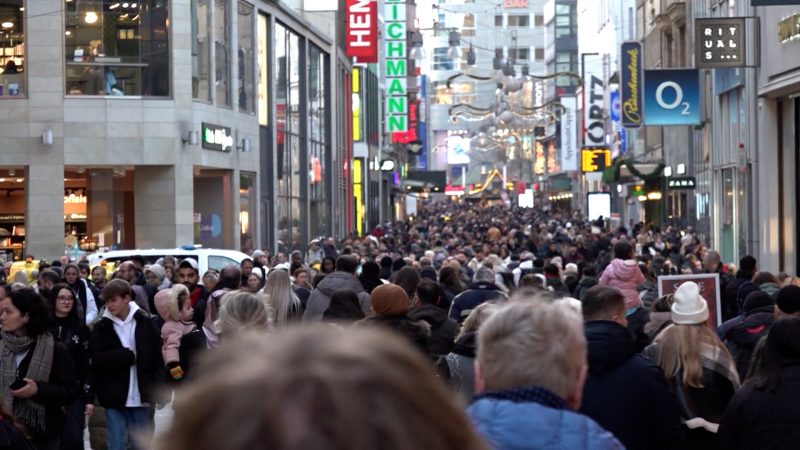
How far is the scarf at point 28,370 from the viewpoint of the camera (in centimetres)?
886

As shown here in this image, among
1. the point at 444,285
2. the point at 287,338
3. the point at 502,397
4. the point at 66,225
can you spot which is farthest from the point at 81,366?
the point at 66,225

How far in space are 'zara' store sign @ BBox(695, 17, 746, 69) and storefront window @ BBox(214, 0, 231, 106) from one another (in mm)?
14500

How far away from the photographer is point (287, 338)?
1.84 meters

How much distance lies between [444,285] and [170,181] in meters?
18.5

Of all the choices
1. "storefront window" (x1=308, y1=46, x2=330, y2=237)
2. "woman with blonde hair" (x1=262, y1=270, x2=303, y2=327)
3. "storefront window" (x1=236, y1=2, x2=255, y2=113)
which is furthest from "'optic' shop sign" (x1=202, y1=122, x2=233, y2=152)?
→ "woman with blonde hair" (x1=262, y1=270, x2=303, y2=327)

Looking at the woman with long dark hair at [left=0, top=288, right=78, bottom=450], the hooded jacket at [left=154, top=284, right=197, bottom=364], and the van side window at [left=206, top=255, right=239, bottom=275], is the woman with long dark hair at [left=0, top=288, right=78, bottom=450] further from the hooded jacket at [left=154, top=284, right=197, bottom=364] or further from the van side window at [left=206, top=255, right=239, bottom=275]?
the van side window at [left=206, top=255, right=239, bottom=275]

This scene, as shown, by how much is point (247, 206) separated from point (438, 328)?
96.3 ft

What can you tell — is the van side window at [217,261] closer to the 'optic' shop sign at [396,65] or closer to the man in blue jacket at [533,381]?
the man in blue jacket at [533,381]

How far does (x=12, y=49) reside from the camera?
32188mm

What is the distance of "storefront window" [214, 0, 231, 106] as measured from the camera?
119 ft

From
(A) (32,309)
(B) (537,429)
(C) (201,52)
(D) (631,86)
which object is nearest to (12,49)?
(C) (201,52)

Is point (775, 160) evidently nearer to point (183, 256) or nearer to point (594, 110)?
point (183, 256)

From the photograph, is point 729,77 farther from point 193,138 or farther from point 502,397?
point 502,397

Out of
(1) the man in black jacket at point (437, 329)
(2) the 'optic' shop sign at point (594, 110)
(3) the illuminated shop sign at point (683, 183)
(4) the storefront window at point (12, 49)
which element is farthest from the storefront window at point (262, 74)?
(2) the 'optic' shop sign at point (594, 110)
